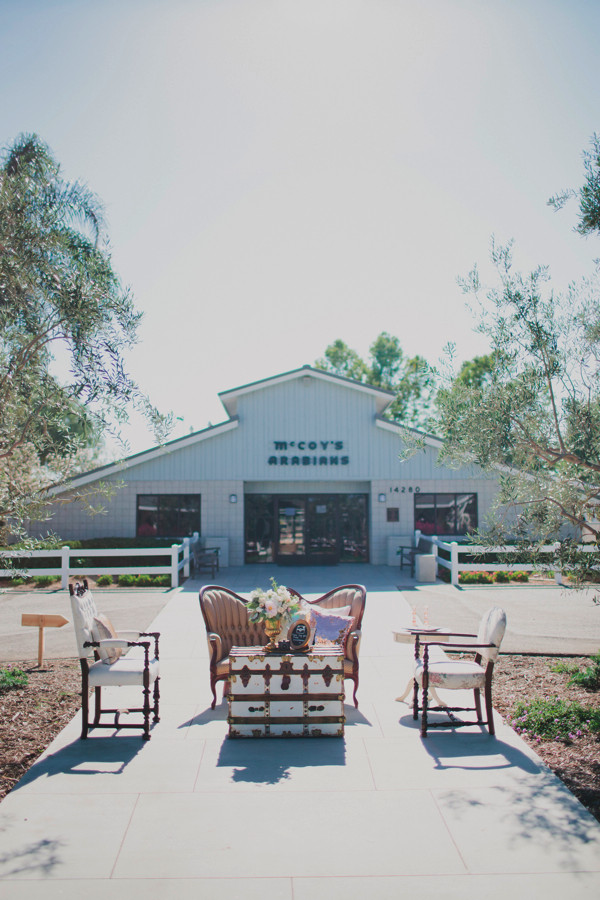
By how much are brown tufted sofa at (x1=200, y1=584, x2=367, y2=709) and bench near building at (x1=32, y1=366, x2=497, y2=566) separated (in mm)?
13018

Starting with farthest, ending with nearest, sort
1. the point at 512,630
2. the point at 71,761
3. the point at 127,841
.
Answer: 1. the point at 512,630
2. the point at 71,761
3. the point at 127,841

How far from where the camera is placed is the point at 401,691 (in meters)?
7.91

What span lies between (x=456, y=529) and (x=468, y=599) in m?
7.33

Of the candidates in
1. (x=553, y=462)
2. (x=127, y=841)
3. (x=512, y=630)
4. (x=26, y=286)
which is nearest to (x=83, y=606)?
(x=127, y=841)

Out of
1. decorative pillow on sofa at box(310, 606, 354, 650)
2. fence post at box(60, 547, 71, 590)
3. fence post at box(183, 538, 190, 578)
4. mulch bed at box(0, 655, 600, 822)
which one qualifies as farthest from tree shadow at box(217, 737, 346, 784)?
fence post at box(183, 538, 190, 578)

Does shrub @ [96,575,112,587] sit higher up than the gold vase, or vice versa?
the gold vase

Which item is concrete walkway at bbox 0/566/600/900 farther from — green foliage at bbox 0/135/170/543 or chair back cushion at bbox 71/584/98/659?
green foliage at bbox 0/135/170/543

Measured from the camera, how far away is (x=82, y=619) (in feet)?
21.3

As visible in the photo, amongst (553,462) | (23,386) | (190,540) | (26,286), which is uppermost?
(26,286)

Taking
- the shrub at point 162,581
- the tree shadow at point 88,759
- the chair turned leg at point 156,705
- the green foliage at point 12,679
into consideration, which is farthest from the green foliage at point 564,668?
the shrub at point 162,581

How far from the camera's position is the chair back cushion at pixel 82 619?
6449 millimetres

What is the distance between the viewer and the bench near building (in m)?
21.1

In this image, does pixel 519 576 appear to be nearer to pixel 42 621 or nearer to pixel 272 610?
pixel 272 610

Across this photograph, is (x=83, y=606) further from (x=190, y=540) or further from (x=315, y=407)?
(x=315, y=407)
